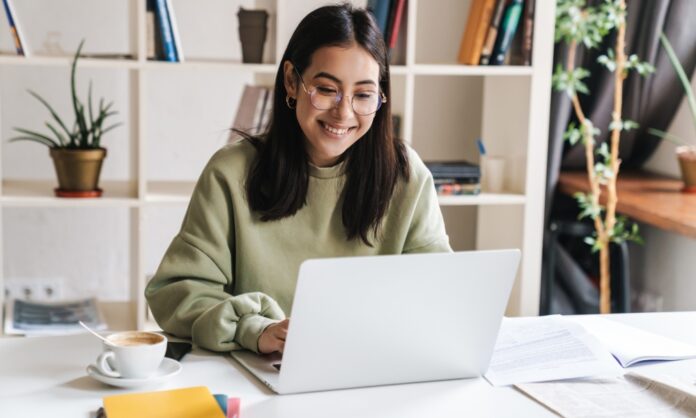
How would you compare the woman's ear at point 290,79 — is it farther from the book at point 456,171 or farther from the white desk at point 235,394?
the book at point 456,171

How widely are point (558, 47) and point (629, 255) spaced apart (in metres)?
0.85

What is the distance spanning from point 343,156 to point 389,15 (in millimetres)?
1091

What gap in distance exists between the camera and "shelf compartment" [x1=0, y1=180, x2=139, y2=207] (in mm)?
2699

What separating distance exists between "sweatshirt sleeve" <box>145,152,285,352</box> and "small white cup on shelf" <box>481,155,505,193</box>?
1.45 meters

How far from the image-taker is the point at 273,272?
72.1 inches

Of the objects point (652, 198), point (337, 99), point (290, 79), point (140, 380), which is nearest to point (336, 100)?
point (337, 99)

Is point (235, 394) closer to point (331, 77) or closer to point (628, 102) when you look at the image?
point (331, 77)

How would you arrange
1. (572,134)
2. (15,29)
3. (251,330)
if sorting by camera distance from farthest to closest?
(572,134) → (15,29) → (251,330)

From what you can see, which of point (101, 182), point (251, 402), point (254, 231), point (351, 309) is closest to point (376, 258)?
point (351, 309)

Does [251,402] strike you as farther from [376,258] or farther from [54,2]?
[54,2]

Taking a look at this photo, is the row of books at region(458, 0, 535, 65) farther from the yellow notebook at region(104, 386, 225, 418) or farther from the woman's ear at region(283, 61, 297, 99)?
the yellow notebook at region(104, 386, 225, 418)

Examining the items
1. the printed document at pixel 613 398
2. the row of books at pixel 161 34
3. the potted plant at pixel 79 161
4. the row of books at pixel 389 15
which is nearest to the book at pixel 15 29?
the row of books at pixel 161 34

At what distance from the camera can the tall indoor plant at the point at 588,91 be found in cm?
323

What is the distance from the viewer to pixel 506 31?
2947mm
